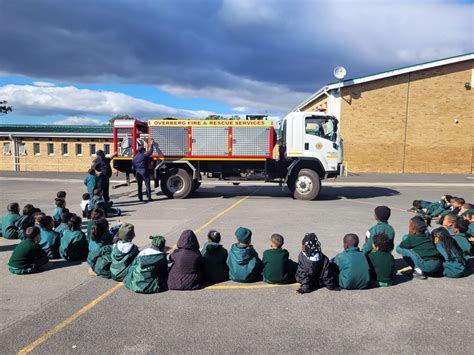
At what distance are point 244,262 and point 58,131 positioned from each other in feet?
103

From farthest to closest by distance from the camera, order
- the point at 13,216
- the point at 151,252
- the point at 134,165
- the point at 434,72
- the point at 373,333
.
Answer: the point at 434,72, the point at 134,165, the point at 13,216, the point at 151,252, the point at 373,333

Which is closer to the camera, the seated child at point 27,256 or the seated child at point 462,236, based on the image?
the seated child at point 27,256

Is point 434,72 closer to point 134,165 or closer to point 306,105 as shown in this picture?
point 306,105

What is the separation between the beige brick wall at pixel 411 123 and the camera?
1006 inches

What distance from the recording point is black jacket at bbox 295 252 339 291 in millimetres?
4586

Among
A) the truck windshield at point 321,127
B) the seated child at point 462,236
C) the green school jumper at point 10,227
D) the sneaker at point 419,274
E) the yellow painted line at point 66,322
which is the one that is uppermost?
the truck windshield at point 321,127

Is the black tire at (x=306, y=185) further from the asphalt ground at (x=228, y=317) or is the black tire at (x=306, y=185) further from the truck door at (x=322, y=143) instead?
the asphalt ground at (x=228, y=317)

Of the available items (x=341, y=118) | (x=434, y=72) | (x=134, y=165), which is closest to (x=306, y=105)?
(x=341, y=118)

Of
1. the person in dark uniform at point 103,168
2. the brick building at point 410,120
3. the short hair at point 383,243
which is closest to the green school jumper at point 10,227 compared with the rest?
the person in dark uniform at point 103,168

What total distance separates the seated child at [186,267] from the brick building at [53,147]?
1121 inches

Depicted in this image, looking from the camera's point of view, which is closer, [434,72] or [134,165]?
[134,165]

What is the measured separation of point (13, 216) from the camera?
7.15 metres

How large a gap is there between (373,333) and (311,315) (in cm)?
67

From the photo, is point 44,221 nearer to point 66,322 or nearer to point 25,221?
point 25,221
